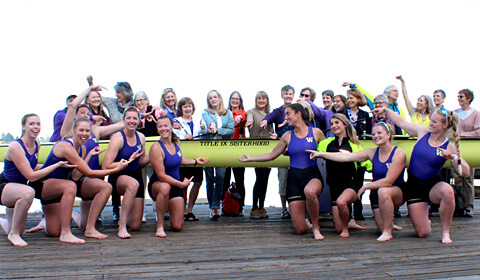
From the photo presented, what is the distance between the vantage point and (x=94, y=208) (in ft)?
14.9

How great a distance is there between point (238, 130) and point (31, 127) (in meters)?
2.62

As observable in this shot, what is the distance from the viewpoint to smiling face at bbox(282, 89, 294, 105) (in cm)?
581

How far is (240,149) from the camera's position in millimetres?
5648

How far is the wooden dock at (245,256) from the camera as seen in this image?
3.19m

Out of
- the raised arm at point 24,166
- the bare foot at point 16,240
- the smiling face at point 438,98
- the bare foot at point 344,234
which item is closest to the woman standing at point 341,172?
the bare foot at point 344,234

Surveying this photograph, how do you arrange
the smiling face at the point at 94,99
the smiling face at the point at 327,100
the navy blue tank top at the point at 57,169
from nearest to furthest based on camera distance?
the navy blue tank top at the point at 57,169 → the smiling face at the point at 94,99 → the smiling face at the point at 327,100

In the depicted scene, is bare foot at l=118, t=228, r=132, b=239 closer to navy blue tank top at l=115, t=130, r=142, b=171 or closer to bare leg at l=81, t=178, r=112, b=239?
bare leg at l=81, t=178, r=112, b=239

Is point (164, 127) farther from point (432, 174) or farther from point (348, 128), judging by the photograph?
point (432, 174)

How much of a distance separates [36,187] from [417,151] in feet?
12.0

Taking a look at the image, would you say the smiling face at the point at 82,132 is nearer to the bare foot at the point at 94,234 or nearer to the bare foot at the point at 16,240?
the bare foot at the point at 94,234

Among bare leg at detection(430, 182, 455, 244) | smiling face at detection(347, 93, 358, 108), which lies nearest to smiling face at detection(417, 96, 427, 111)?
smiling face at detection(347, 93, 358, 108)

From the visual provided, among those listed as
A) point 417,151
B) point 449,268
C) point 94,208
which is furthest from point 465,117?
point 94,208

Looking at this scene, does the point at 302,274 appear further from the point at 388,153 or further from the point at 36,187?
the point at 36,187

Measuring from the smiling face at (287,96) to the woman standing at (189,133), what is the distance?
3.46 feet
